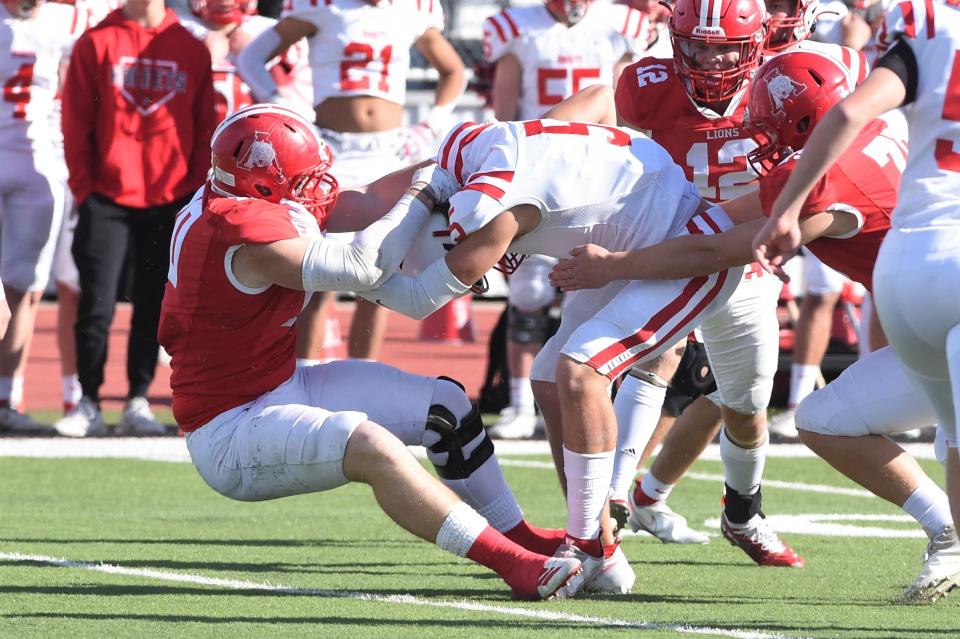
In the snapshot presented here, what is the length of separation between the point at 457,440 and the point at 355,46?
395cm

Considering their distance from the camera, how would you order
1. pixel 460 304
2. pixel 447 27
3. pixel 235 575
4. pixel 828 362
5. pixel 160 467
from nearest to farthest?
pixel 235 575
pixel 160 467
pixel 828 362
pixel 460 304
pixel 447 27

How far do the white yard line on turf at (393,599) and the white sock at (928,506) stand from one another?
0.92 meters

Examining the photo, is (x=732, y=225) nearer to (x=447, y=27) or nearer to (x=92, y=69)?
(x=92, y=69)

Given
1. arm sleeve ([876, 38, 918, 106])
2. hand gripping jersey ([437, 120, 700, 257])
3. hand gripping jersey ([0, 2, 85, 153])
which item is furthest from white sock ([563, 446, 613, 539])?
hand gripping jersey ([0, 2, 85, 153])

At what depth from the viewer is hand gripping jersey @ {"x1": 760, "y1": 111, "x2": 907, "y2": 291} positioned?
14.9 feet

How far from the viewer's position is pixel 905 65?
12.2 ft

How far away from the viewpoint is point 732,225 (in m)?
4.84

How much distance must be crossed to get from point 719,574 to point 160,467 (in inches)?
124

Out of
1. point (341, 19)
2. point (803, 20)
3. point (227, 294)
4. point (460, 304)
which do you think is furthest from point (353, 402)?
point (460, 304)

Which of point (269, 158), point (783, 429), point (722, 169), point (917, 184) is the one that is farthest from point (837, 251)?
point (783, 429)

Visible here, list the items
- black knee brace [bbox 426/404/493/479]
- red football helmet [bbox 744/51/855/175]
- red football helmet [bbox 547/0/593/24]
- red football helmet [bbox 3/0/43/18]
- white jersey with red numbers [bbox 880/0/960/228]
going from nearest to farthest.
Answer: white jersey with red numbers [bbox 880/0/960/228], red football helmet [bbox 744/51/855/175], black knee brace [bbox 426/404/493/479], red football helmet [bbox 3/0/43/18], red football helmet [bbox 547/0/593/24]

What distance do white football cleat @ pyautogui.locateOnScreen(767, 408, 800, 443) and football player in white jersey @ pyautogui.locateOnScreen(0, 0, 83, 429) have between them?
3.68m

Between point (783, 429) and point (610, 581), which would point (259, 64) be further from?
point (610, 581)

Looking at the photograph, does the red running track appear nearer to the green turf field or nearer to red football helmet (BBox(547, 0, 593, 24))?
red football helmet (BBox(547, 0, 593, 24))
